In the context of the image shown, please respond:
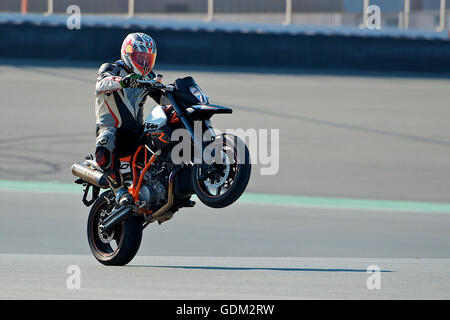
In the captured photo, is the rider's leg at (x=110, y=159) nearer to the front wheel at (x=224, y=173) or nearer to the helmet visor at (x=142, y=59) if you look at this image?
the helmet visor at (x=142, y=59)

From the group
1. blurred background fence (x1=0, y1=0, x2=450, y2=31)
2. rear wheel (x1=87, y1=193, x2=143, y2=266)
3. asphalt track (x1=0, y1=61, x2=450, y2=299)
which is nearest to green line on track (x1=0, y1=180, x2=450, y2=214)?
asphalt track (x1=0, y1=61, x2=450, y2=299)

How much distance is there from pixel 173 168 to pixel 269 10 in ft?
39.0

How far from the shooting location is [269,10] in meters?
17.9

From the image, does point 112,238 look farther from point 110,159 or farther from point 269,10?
point 269,10

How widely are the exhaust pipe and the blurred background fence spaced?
418 inches

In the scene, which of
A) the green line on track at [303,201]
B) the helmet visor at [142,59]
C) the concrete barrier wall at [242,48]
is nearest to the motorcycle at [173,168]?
the helmet visor at [142,59]

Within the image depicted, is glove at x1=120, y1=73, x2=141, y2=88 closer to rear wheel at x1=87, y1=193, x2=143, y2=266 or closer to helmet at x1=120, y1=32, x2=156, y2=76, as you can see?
helmet at x1=120, y1=32, x2=156, y2=76

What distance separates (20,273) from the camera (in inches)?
239

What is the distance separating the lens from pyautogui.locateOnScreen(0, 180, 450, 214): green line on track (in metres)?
12.2

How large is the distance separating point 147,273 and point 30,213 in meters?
5.05

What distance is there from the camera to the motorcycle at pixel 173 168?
20.2ft

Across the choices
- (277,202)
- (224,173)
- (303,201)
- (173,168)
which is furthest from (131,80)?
(303,201)

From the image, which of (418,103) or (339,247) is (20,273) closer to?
(339,247)
